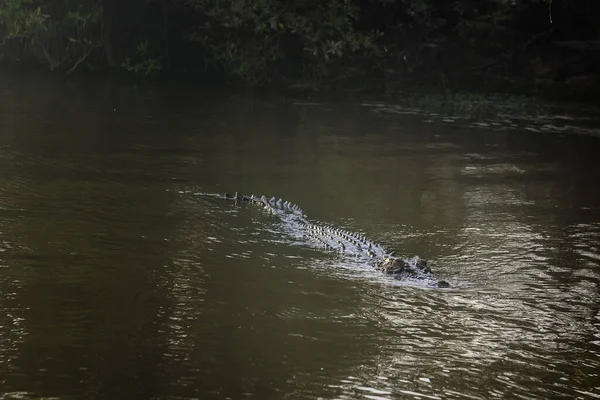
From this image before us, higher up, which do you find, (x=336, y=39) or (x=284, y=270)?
(x=336, y=39)

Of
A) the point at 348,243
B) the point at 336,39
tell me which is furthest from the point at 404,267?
the point at 336,39

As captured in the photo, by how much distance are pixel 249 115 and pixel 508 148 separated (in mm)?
4822

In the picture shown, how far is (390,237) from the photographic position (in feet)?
28.0

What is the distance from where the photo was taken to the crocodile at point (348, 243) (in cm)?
707

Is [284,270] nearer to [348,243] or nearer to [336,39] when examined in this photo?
[348,243]

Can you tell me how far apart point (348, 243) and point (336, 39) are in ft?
41.1

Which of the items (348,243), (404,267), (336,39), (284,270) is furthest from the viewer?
(336,39)

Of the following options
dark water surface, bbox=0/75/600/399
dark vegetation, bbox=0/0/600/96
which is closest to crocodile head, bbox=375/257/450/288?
dark water surface, bbox=0/75/600/399

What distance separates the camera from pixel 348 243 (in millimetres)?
7855

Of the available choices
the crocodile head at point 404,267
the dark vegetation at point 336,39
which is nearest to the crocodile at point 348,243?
the crocodile head at point 404,267

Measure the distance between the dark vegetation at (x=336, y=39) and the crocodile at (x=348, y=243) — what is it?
1038 centimetres

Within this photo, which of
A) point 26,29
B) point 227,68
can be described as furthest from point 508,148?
point 26,29

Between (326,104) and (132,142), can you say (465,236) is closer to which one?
(132,142)

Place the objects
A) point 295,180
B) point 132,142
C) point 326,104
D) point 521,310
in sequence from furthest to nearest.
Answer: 1. point 326,104
2. point 132,142
3. point 295,180
4. point 521,310
